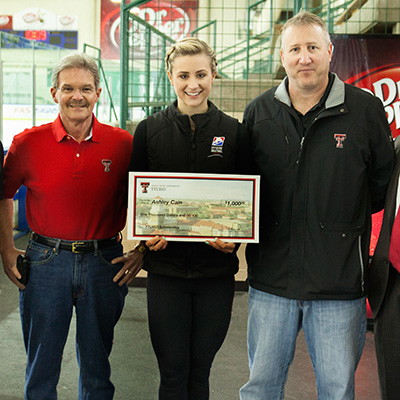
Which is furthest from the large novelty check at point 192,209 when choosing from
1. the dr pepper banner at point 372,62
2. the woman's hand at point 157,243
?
the dr pepper banner at point 372,62

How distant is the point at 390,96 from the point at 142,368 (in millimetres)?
2565

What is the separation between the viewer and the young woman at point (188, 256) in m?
2.07

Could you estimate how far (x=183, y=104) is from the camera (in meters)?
2.12

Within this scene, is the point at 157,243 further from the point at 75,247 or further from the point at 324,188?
the point at 324,188

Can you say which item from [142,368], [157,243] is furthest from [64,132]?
[142,368]

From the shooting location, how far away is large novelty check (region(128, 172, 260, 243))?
2.04 meters

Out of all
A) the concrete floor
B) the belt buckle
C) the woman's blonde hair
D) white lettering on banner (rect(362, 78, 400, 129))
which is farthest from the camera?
white lettering on banner (rect(362, 78, 400, 129))

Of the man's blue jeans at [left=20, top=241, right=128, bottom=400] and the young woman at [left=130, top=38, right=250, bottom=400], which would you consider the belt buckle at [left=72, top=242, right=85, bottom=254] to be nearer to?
the man's blue jeans at [left=20, top=241, right=128, bottom=400]

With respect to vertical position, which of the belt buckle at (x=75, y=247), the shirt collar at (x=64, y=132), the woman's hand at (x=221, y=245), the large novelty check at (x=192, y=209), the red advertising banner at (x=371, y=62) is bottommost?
the belt buckle at (x=75, y=247)

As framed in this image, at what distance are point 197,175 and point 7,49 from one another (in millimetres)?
6266

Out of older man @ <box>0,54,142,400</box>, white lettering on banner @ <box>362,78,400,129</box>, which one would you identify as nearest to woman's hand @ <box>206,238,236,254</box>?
older man @ <box>0,54,142,400</box>

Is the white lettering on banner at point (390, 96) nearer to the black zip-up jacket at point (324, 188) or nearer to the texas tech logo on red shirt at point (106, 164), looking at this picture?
the black zip-up jacket at point (324, 188)

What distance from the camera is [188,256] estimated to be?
209cm

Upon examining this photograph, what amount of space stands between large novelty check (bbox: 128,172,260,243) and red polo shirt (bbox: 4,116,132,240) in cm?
23
